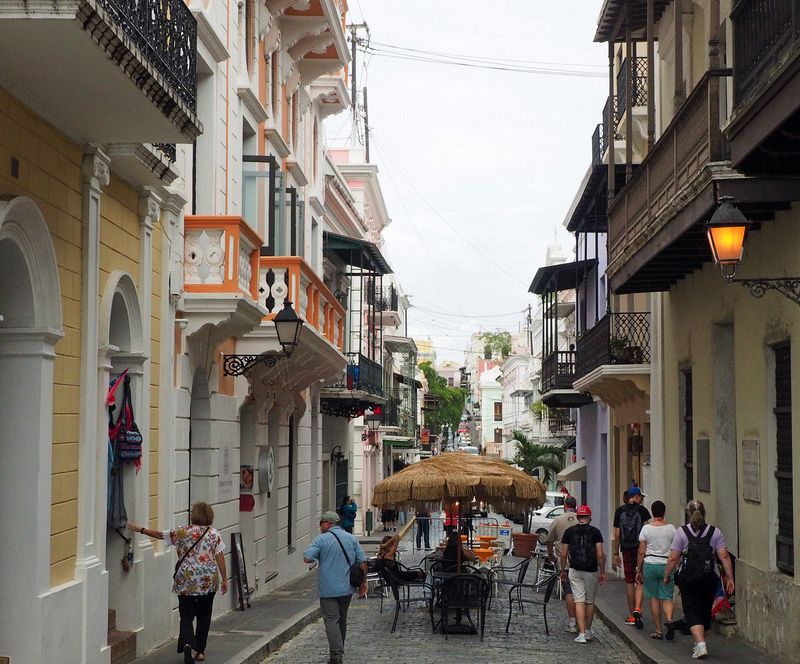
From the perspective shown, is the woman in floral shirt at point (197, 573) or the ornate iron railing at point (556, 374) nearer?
the woman in floral shirt at point (197, 573)

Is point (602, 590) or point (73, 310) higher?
point (73, 310)

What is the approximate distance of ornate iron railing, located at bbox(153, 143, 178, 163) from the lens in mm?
12867

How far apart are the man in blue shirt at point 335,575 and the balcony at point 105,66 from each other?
15.3 ft

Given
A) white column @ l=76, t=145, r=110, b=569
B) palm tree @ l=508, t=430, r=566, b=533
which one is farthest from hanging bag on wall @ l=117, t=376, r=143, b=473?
palm tree @ l=508, t=430, r=566, b=533

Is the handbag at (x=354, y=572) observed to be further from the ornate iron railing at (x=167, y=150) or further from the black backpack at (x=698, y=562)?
the ornate iron railing at (x=167, y=150)

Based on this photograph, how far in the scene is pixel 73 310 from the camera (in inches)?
425

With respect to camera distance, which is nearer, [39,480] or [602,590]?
[39,480]

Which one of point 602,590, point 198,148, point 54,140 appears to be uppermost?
point 198,148

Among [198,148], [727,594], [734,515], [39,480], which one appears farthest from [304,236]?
[39,480]

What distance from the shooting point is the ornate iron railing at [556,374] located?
96.1 ft

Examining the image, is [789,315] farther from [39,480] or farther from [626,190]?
[39,480]

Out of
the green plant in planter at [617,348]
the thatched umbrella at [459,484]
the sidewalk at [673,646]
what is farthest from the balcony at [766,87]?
the green plant in planter at [617,348]

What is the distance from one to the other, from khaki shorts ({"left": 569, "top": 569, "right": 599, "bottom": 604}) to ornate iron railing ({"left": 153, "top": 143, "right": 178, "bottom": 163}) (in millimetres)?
6694

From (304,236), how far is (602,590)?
26.9 feet
